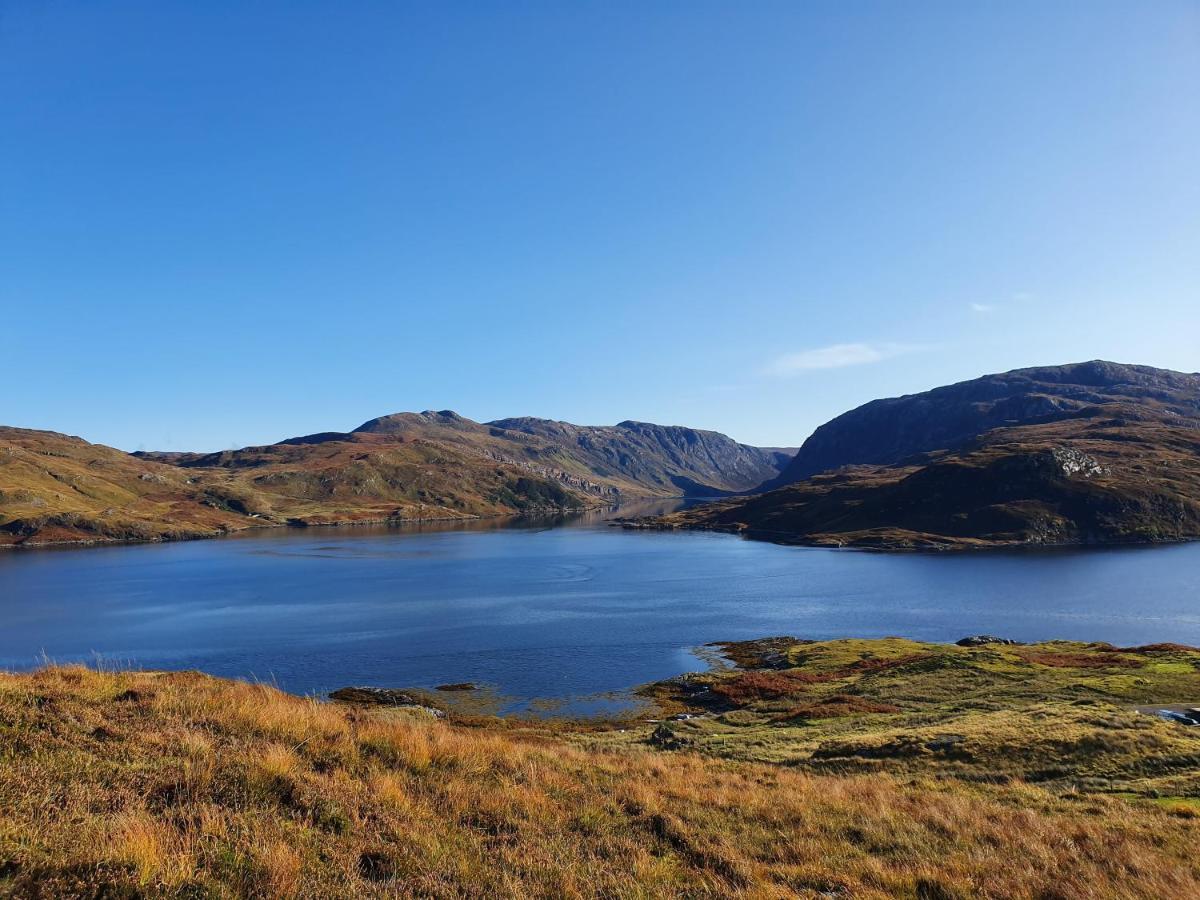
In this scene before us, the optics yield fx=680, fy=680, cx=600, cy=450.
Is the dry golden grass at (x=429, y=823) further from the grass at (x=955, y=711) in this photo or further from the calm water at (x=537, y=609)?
the calm water at (x=537, y=609)

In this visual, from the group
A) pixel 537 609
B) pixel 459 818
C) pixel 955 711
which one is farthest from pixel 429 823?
pixel 537 609

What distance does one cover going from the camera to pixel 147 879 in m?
8.15

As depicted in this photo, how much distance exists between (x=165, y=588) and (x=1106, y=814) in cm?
15075

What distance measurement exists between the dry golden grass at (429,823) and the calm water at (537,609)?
43.5 m

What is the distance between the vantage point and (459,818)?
41.4ft

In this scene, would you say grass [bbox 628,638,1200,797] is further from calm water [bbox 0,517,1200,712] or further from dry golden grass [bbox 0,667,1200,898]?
calm water [bbox 0,517,1200,712]

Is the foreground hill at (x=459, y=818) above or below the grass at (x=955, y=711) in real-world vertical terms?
above

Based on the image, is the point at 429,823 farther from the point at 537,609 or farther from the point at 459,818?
the point at 537,609

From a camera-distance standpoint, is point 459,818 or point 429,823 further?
point 459,818

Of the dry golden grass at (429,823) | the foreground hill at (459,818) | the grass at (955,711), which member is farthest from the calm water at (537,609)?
the dry golden grass at (429,823)

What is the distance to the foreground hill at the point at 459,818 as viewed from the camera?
30.3 feet

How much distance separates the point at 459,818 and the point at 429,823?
0.78 m

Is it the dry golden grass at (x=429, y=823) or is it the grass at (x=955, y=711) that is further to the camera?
the grass at (x=955, y=711)

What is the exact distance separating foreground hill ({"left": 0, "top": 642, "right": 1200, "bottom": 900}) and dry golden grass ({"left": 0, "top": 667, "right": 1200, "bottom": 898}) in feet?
0.16
